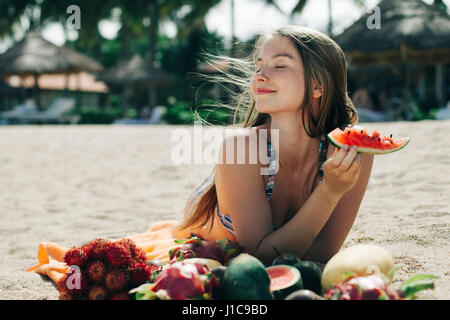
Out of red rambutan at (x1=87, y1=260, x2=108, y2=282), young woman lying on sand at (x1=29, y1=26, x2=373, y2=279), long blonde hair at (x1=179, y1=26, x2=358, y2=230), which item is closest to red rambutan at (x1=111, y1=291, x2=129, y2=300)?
red rambutan at (x1=87, y1=260, x2=108, y2=282)

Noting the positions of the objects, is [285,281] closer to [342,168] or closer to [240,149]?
[342,168]

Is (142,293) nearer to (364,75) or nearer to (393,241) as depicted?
(393,241)

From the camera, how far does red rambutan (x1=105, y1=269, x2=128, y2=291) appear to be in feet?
6.71

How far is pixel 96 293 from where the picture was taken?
202cm

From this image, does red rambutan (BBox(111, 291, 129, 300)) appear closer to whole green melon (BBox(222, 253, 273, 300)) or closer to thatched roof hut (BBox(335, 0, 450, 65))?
whole green melon (BBox(222, 253, 273, 300))

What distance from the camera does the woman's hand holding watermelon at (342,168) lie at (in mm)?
2086

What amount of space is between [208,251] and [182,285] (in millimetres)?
655

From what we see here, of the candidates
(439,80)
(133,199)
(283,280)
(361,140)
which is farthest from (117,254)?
(439,80)

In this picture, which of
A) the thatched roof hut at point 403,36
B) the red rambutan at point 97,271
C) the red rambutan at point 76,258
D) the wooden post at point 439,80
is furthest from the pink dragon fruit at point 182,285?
the wooden post at point 439,80

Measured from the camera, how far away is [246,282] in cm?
181

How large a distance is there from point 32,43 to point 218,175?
23.7 metres

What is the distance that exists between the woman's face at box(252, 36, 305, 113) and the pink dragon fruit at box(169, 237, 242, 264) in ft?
2.54

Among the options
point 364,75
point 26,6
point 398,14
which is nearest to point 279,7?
point 364,75
